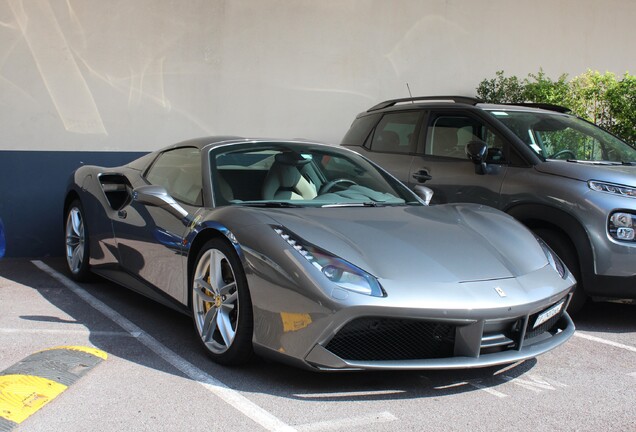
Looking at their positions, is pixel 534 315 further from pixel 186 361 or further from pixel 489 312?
pixel 186 361

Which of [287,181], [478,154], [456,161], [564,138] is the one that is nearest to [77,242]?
[287,181]

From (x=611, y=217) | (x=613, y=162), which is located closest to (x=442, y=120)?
(x=613, y=162)

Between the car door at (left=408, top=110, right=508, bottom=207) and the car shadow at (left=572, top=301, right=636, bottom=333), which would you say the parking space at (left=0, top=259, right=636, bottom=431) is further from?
the car door at (left=408, top=110, right=508, bottom=207)

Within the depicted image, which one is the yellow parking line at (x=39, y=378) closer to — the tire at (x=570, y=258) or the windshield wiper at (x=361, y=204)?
the windshield wiper at (x=361, y=204)

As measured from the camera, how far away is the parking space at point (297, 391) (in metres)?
3.34

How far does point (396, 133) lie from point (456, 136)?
0.68 meters

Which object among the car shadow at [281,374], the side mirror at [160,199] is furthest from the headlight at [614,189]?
the side mirror at [160,199]

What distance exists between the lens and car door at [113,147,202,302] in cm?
459

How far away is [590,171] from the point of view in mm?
5438

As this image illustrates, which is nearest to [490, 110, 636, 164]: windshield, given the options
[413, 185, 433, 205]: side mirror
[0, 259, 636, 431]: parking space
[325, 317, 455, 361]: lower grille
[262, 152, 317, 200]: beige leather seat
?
[413, 185, 433, 205]: side mirror

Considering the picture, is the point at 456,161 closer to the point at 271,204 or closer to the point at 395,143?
the point at 395,143

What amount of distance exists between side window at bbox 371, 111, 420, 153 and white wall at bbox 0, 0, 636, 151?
222cm

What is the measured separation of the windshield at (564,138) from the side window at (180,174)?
2678mm

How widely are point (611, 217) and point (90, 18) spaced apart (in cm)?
566
